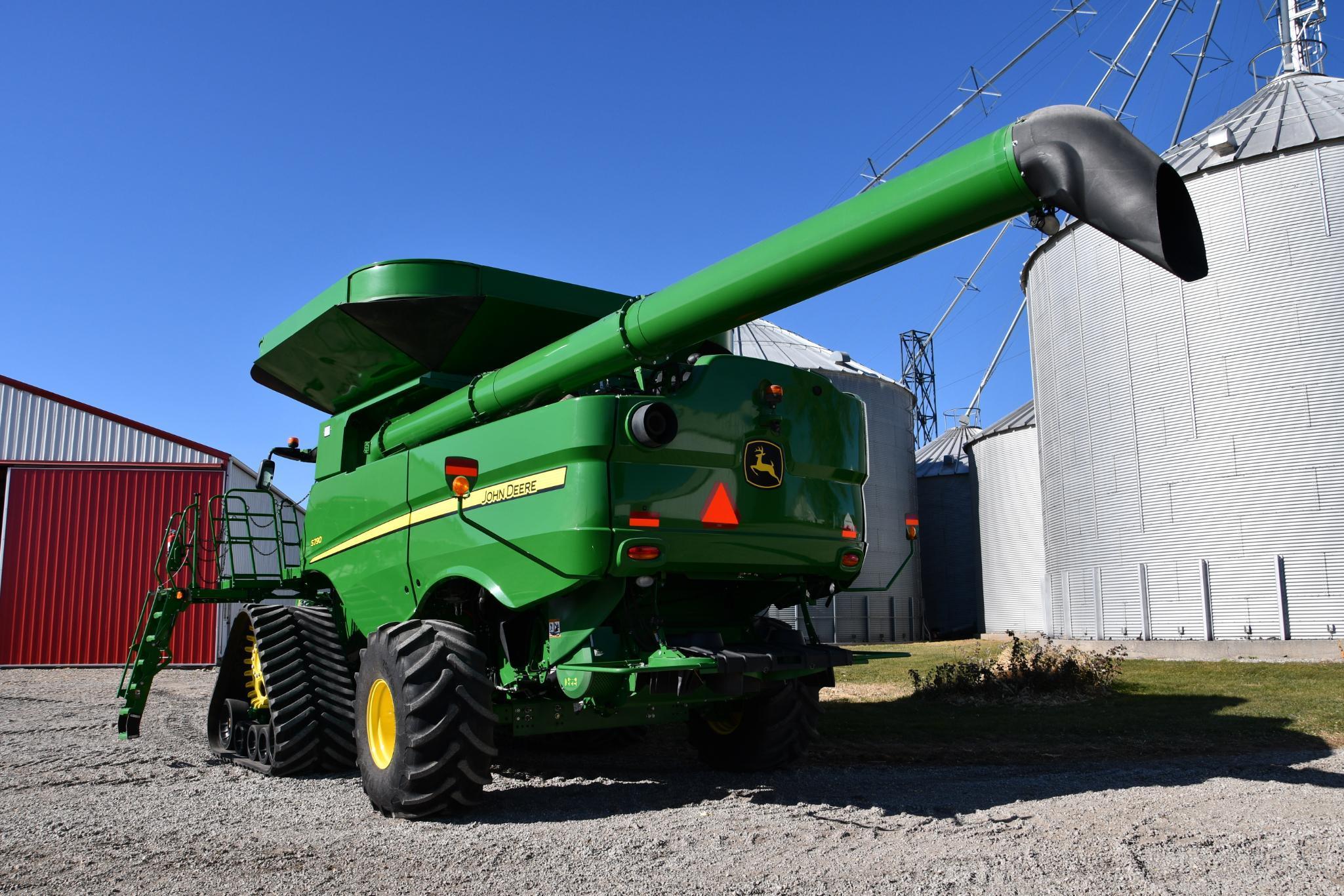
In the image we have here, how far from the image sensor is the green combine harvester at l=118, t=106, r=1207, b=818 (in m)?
4.18

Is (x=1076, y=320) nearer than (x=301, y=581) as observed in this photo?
No

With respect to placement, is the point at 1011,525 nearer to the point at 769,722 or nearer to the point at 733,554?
the point at 769,722

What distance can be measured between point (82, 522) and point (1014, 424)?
951 inches

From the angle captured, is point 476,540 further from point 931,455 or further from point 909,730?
point 931,455

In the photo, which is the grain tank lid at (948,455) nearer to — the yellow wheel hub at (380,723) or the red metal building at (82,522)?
the red metal building at (82,522)

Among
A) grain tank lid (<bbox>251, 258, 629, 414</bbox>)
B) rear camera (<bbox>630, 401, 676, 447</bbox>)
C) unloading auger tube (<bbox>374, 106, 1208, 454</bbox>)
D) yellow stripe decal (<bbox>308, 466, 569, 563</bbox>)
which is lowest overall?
yellow stripe decal (<bbox>308, 466, 569, 563</bbox>)

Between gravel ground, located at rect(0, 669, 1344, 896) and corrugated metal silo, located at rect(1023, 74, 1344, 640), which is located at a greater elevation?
corrugated metal silo, located at rect(1023, 74, 1344, 640)

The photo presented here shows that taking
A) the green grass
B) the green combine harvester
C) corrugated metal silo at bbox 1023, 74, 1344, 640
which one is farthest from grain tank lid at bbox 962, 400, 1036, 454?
the green combine harvester

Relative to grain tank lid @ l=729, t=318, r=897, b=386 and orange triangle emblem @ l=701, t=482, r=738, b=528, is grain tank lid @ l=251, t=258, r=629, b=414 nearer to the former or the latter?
orange triangle emblem @ l=701, t=482, r=738, b=528

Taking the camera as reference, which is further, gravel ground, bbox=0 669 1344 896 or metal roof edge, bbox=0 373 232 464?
metal roof edge, bbox=0 373 232 464

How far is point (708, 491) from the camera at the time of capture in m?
6.00

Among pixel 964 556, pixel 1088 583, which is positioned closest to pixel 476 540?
pixel 1088 583

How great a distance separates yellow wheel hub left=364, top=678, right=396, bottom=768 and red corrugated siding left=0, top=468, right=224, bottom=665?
17373mm

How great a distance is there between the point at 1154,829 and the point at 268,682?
590 centimetres
